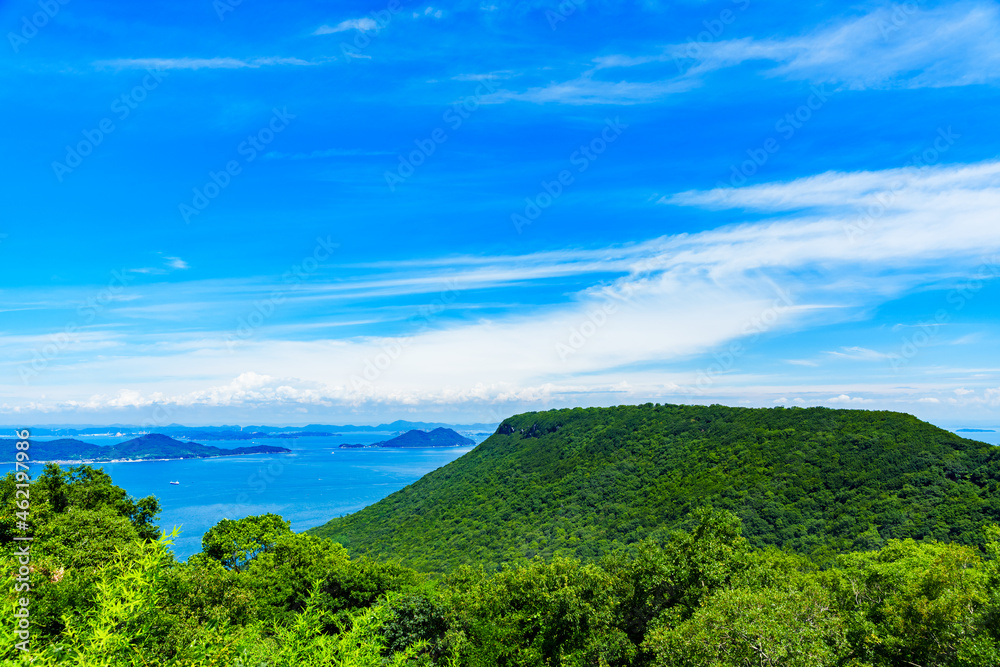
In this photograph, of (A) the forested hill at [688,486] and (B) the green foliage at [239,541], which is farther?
(A) the forested hill at [688,486]

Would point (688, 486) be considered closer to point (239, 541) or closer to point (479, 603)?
point (479, 603)

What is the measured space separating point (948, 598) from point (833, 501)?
201 ft

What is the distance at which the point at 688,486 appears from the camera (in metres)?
85.6

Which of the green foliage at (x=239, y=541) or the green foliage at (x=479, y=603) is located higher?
the green foliage at (x=479, y=603)

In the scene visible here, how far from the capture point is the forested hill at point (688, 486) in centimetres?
5769

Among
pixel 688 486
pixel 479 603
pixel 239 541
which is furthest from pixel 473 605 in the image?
pixel 688 486

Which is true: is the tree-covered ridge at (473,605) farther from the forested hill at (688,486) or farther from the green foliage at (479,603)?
the forested hill at (688,486)

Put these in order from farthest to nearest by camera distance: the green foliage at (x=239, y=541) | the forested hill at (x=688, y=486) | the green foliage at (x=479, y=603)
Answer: the forested hill at (x=688, y=486) → the green foliage at (x=239, y=541) → the green foliage at (x=479, y=603)

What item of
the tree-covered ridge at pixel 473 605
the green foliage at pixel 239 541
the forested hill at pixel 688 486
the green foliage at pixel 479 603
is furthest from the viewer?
the forested hill at pixel 688 486

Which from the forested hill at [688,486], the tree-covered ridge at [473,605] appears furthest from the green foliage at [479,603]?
the forested hill at [688,486]

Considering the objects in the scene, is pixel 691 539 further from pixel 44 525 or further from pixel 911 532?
pixel 911 532

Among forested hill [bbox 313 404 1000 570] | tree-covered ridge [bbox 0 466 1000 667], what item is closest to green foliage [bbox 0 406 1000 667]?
tree-covered ridge [bbox 0 466 1000 667]

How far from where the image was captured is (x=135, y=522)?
101ft

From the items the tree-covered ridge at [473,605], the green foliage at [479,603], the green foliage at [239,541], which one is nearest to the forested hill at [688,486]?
the green foliage at [479,603]
